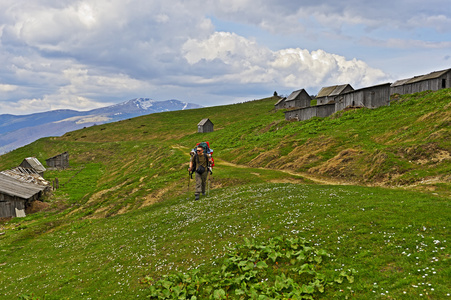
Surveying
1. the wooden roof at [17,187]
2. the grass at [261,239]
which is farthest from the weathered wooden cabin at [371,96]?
the wooden roof at [17,187]

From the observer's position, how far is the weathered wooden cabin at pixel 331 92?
90188 mm

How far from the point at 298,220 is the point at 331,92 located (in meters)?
90.7

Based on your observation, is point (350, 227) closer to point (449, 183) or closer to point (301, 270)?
point (301, 270)

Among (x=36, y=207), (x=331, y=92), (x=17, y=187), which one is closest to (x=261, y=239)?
(x=36, y=207)

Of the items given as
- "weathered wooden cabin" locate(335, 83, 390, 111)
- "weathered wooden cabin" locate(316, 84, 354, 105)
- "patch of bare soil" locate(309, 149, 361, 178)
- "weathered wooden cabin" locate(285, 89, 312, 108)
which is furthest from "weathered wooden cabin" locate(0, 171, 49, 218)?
"weathered wooden cabin" locate(285, 89, 312, 108)

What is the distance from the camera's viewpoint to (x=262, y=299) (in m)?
9.32

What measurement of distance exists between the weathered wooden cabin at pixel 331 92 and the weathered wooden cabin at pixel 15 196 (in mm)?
87737

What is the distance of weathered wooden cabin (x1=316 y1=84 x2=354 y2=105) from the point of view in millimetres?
90188

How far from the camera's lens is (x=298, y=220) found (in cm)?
1579

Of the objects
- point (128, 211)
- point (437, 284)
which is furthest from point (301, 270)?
point (128, 211)

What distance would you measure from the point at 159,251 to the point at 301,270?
9631mm

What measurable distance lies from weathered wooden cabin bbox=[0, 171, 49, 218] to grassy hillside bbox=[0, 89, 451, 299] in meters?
4.16

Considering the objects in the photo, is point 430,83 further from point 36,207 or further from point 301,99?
point 36,207

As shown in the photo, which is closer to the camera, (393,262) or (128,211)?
(393,262)
